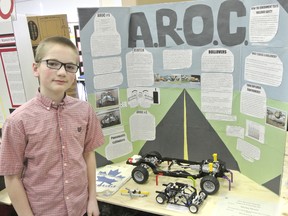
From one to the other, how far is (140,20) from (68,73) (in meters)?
0.71

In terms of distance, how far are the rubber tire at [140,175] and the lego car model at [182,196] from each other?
0.47 feet

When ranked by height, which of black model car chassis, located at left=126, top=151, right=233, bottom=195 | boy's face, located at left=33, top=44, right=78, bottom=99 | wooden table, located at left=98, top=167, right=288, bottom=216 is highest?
boy's face, located at left=33, top=44, right=78, bottom=99

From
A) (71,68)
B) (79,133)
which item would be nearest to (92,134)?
(79,133)

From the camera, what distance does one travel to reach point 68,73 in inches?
43.7

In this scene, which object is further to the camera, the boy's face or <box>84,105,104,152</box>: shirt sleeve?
<box>84,105,104,152</box>: shirt sleeve

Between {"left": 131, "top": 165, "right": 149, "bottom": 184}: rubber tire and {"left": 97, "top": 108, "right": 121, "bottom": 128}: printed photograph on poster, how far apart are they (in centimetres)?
33

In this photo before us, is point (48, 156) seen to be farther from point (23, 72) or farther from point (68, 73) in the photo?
point (23, 72)

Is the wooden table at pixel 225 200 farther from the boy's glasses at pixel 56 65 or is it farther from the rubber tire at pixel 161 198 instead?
the boy's glasses at pixel 56 65

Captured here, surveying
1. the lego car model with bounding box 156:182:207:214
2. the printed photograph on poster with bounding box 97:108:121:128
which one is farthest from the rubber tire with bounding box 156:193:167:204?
the printed photograph on poster with bounding box 97:108:121:128

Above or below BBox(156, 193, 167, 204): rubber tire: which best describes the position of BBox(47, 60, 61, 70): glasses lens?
above

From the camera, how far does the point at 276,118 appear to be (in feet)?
4.21

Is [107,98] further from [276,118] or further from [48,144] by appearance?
[276,118]

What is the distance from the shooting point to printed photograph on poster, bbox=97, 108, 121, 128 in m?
1.69

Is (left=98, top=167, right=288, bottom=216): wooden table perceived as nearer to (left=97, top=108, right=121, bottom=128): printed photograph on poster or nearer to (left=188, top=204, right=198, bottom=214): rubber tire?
(left=188, top=204, right=198, bottom=214): rubber tire
